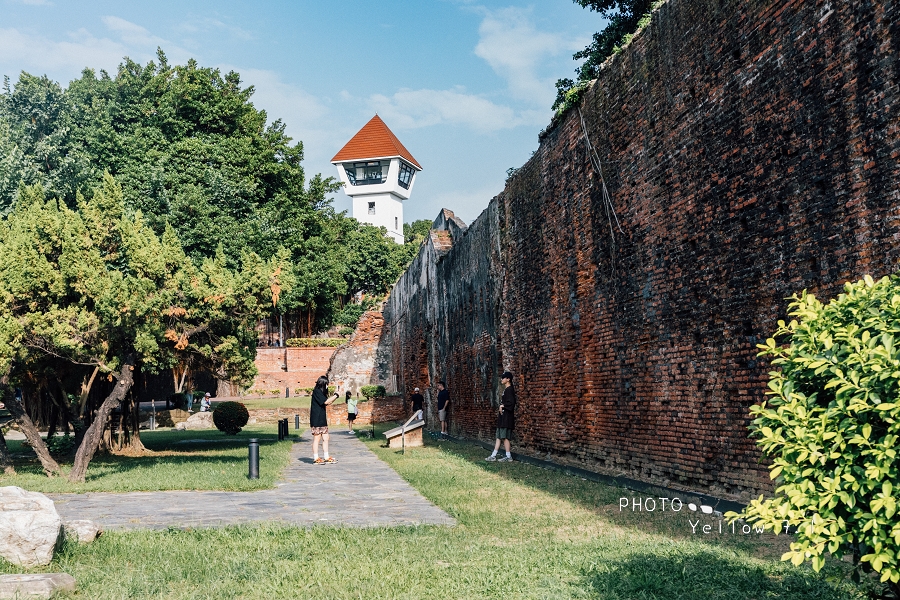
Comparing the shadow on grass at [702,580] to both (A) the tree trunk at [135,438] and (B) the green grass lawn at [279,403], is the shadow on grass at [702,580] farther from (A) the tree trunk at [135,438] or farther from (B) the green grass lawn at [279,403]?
(B) the green grass lawn at [279,403]

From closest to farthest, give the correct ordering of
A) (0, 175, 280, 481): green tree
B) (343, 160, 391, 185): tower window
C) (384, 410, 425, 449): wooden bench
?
(0, 175, 280, 481): green tree, (384, 410, 425, 449): wooden bench, (343, 160, 391, 185): tower window

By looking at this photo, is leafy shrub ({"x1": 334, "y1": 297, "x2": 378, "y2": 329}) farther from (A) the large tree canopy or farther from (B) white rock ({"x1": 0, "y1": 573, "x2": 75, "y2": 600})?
(B) white rock ({"x1": 0, "y1": 573, "x2": 75, "y2": 600})

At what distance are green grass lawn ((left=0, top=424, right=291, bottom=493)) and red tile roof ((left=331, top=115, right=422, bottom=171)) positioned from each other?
50945 mm

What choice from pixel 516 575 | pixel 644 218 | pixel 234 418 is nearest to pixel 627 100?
pixel 644 218

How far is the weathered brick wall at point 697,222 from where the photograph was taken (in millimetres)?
6262

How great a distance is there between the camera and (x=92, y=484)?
10.9m

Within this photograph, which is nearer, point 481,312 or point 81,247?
point 81,247

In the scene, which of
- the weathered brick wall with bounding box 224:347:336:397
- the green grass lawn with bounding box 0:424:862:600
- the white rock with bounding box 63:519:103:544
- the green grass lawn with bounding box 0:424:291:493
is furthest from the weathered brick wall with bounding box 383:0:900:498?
the weathered brick wall with bounding box 224:347:336:397

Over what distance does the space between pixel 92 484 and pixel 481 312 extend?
862 cm

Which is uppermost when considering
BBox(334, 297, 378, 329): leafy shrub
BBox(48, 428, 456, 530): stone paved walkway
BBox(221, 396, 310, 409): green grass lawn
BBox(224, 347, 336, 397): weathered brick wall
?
BBox(334, 297, 378, 329): leafy shrub

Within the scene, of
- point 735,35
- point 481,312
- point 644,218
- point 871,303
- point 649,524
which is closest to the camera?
point 871,303

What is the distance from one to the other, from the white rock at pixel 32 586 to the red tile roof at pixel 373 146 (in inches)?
2505

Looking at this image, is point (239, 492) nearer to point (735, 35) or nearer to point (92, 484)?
point (92, 484)

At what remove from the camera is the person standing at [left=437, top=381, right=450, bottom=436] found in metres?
20.6
